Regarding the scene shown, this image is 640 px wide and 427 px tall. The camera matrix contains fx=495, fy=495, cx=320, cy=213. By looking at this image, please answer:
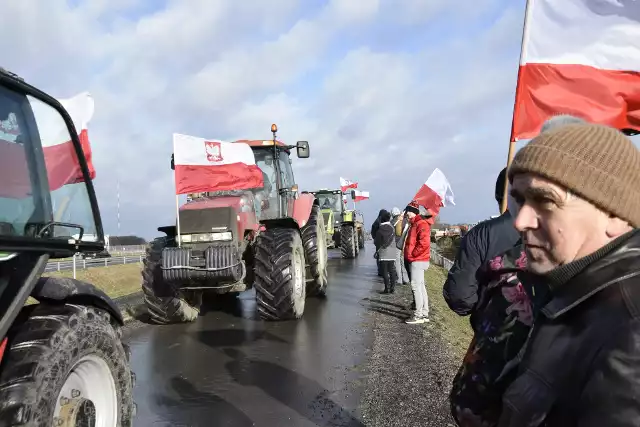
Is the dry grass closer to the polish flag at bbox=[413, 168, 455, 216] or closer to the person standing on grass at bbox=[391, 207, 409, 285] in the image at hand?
the person standing on grass at bbox=[391, 207, 409, 285]

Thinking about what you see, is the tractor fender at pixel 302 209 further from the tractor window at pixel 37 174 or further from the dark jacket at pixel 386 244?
the tractor window at pixel 37 174

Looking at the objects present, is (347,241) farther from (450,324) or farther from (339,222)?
(450,324)

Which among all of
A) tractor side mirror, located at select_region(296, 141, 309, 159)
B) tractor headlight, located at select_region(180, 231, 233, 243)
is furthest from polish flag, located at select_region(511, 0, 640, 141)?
tractor side mirror, located at select_region(296, 141, 309, 159)

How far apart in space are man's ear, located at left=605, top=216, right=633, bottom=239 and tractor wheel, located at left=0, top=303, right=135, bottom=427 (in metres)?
2.35

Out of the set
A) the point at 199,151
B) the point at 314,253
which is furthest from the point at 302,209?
the point at 199,151

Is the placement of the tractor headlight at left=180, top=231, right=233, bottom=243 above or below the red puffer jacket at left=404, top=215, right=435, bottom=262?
above

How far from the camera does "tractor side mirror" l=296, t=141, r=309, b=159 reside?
31.2 ft

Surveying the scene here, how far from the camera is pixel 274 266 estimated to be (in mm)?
7160

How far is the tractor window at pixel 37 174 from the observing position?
2.43m

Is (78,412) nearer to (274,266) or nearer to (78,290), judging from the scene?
(78,290)

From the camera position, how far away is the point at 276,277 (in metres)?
7.13

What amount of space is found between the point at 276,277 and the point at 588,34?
4829 millimetres

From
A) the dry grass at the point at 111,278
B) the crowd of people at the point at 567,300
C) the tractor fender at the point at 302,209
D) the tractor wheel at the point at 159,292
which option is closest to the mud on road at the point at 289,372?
the tractor wheel at the point at 159,292

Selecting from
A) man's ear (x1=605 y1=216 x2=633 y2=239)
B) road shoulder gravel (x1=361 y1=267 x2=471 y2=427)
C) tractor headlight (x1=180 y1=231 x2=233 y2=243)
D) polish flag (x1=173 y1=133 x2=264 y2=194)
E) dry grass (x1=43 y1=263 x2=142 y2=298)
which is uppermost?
polish flag (x1=173 y1=133 x2=264 y2=194)
